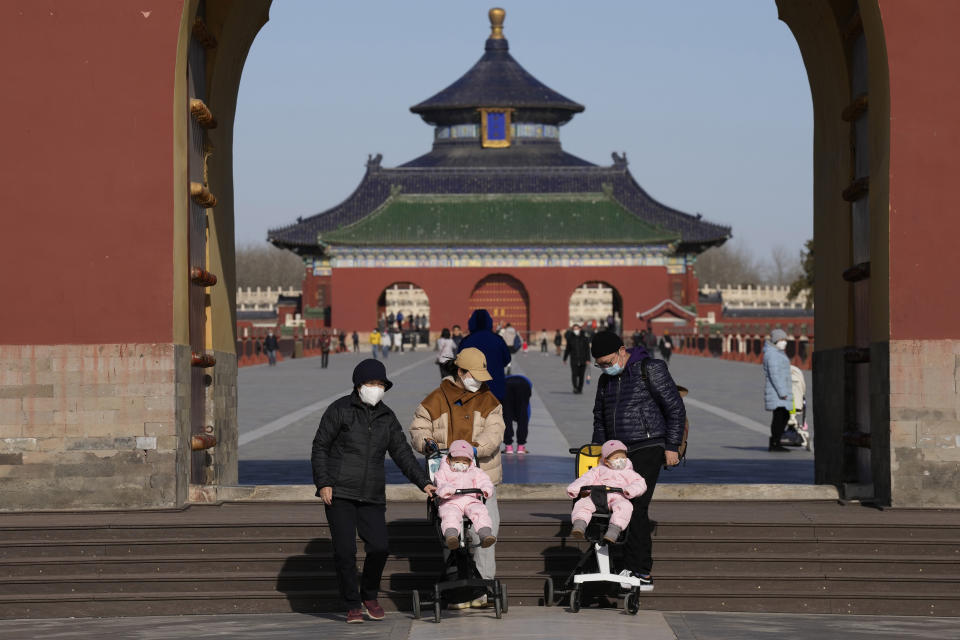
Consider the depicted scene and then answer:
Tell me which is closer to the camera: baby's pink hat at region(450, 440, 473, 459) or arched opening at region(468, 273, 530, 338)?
baby's pink hat at region(450, 440, 473, 459)

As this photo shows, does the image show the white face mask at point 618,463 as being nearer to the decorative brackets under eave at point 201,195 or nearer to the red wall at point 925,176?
the red wall at point 925,176

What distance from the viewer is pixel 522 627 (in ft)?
25.2

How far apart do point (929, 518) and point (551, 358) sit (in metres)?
40.1

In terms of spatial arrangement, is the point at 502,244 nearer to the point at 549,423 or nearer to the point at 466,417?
the point at 549,423

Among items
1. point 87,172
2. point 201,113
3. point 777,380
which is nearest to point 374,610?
point 87,172

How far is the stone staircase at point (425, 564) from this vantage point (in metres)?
8.52

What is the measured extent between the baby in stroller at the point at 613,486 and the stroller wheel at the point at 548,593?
0.32m

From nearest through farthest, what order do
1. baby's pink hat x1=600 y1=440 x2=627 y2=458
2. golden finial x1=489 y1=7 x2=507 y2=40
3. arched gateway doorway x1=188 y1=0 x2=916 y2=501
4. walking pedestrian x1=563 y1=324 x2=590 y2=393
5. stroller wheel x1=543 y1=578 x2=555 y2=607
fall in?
baby's pink hat x1=600 y1=440 x2=627 y2=458 < stroller wheel x1=543 y1=578 x2=555 y2=607 < arched gateway doorway x1=188 y1=0 x2=916 y2=501 < walking pedestrian x1=563 y1=324 x2=590 y2=393 < golden finial x1=489 y1=7 x2=507 y2=40

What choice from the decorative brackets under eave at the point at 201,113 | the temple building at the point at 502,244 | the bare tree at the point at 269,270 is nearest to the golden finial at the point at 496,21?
the temple building at the point at 502,244

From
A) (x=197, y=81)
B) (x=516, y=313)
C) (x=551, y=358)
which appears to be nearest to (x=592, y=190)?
(x=516, y=313)

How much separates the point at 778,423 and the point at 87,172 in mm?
8654

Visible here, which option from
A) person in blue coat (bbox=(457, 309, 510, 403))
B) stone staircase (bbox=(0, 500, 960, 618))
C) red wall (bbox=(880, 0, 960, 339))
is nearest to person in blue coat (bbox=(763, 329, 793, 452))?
person in blue coat (bbox=(457, 309, 510, 403))

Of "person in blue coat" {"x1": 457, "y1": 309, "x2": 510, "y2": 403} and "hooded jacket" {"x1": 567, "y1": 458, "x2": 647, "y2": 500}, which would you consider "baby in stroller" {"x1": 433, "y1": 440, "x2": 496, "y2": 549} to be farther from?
"person in blue coat" {"x1": 457, "y1": 309, "x2": 510, "y2": 403}

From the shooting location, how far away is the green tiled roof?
213 ft
